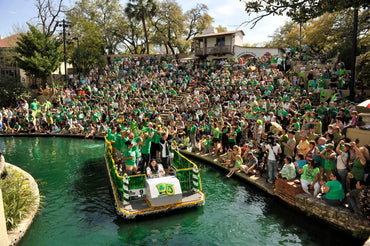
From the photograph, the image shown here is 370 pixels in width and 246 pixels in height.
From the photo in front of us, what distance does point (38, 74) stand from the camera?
31938 millimetres

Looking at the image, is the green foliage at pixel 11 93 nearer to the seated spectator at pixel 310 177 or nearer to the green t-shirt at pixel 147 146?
the green t-shirt at pixel 147 146

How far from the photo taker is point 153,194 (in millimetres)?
8586

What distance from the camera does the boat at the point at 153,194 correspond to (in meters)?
8.64

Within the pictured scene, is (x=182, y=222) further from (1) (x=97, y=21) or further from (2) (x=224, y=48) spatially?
(1) (x=97, y=21)

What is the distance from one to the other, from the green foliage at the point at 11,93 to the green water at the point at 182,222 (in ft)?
73.5

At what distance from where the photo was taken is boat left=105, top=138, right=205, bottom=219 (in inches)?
340

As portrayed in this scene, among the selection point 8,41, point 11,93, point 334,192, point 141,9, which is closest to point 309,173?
point 334,192

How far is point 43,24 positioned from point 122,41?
42.0ft

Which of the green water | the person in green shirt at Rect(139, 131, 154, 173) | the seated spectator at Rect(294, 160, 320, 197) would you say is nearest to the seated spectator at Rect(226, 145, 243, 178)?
the green water

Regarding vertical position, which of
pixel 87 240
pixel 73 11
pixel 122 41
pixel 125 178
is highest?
pixel 73 11

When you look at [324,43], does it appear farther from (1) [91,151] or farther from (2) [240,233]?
(2) [240,233]

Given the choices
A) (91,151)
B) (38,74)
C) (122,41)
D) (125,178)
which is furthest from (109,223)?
(122,41)

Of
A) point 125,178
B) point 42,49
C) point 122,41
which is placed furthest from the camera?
point 122,41

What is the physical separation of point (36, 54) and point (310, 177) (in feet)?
104
